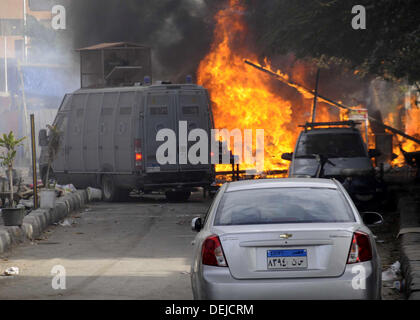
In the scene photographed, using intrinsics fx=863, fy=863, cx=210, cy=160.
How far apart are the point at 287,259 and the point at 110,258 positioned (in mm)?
6473

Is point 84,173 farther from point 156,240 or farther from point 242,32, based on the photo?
point 242,32

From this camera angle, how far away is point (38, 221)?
16.7 meters

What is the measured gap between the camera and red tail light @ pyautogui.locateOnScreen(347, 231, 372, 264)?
7.20 metres

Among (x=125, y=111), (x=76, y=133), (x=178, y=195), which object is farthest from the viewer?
(x=76, y=133)

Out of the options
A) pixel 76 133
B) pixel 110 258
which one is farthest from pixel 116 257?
pixel 76 133

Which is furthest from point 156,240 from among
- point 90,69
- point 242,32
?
point 242,32

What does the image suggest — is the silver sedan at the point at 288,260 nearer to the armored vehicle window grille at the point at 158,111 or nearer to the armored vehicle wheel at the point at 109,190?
the armored vehicle window grille at the point at 158,111

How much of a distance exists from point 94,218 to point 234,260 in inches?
506

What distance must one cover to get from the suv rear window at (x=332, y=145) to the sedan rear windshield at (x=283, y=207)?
37.7 feet

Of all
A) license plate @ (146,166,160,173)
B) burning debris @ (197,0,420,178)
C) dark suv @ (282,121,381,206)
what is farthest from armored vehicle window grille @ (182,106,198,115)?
burning debris @ (197,0,420,178)

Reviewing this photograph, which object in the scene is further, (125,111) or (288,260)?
(125,111)

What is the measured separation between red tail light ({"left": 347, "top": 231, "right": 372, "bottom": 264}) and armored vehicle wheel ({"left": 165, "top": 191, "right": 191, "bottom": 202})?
17168 mm

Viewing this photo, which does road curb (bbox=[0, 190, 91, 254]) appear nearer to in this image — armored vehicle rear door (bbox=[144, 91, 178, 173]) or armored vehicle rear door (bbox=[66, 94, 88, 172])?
armored vehicle rear door (bbox=[144, 91, 178, 173])

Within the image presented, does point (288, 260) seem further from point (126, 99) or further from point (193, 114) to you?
point (126, 99)
